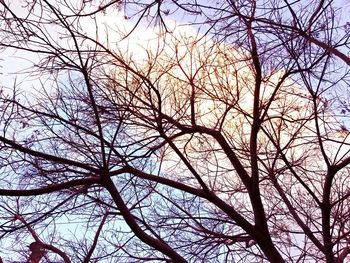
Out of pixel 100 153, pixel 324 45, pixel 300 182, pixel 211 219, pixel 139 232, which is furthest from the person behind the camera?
pixel 211 219

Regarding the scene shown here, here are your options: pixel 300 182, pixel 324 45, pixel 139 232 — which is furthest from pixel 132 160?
pixel 324 45

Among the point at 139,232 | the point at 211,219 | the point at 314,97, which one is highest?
the point at 314,97

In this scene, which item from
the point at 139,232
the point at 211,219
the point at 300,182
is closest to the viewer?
the point at 139,232

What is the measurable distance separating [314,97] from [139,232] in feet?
6.88

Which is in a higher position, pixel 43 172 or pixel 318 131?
pixel 318 131

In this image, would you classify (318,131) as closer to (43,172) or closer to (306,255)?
(306,255)

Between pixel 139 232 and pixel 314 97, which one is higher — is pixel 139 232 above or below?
below

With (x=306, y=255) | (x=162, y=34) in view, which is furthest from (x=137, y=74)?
(x=306, y=255)

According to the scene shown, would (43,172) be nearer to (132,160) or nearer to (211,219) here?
(132,160)

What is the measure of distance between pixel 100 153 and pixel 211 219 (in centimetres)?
181

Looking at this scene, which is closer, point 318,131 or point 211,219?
point 318,131

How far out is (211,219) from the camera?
17.7ft

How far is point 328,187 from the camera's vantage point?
4.71 metres

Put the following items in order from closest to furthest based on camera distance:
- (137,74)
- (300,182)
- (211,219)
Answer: (137,74), (300,182), (211,219)
